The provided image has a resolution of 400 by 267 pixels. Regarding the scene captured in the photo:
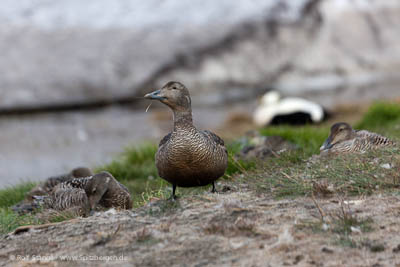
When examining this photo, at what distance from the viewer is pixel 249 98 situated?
12.7 metres

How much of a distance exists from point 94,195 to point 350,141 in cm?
202

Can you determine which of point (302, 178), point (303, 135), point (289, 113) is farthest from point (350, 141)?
point (289, 113)

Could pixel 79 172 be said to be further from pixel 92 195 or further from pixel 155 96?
pixel 155 96

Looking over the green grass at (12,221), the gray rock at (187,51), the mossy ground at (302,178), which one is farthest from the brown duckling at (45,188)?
the gray rock at (187,51)

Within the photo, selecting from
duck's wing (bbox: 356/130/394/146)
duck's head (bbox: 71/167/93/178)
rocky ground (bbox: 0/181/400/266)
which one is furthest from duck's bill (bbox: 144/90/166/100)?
duck's head (bbox: 71/167/93/178)

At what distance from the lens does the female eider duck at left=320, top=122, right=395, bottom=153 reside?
521cm

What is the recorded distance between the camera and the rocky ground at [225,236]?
3043mm

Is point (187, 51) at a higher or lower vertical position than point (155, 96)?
higher

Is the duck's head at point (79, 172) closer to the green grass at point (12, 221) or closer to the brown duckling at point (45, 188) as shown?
the brown duckling at point (45, 188)

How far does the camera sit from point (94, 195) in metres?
4.88

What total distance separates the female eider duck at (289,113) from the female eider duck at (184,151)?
19.0 ft

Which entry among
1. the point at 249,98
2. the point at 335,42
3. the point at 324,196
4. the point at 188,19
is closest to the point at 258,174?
the point at 324,196

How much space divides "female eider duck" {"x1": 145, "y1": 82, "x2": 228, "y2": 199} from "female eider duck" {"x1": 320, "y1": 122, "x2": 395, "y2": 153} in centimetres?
122

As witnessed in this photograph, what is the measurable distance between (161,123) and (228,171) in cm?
506
